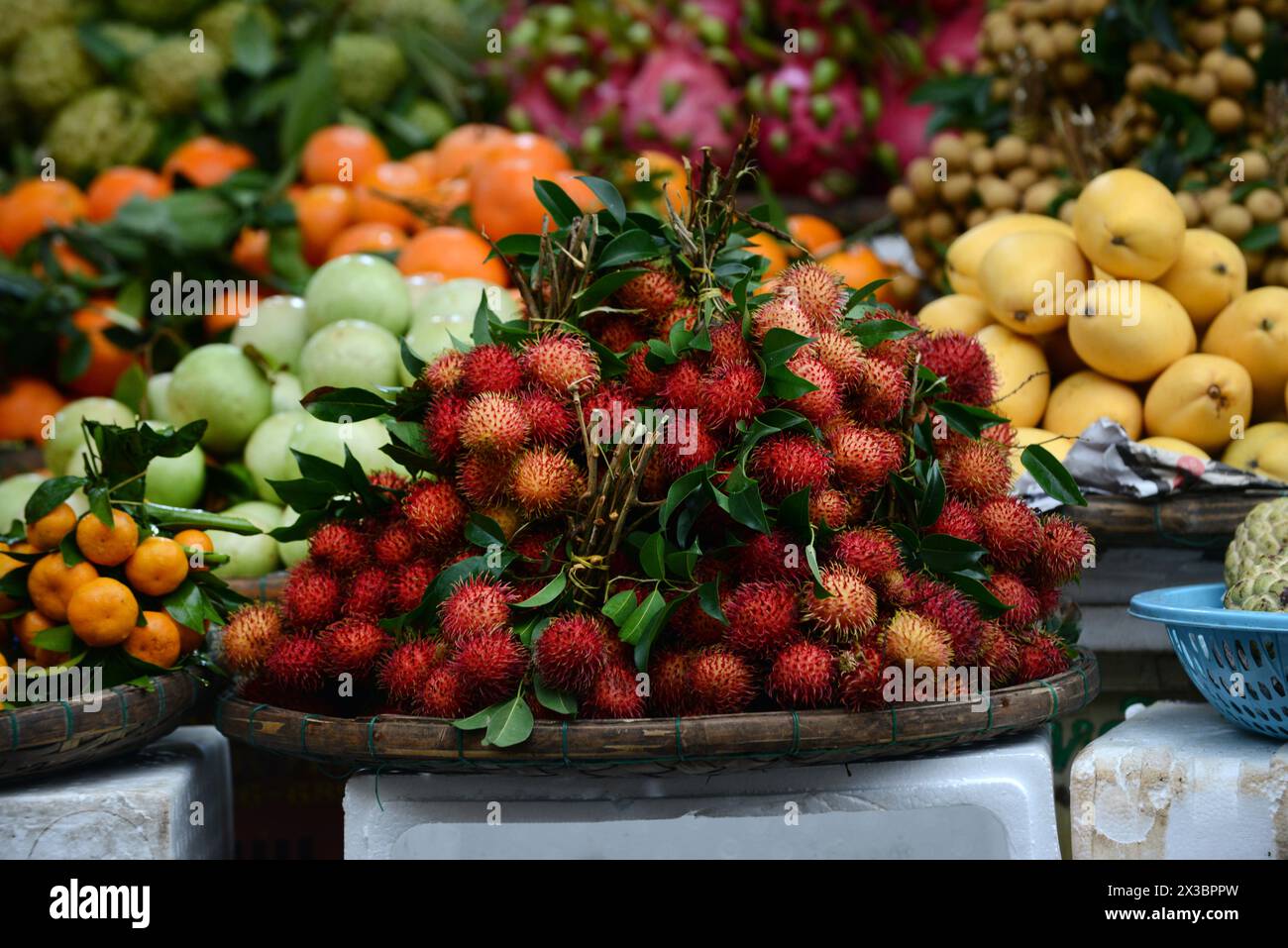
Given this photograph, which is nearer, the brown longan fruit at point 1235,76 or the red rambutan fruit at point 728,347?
the red rambutan fruit at point 728,347

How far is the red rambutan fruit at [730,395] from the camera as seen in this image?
4.32 ft

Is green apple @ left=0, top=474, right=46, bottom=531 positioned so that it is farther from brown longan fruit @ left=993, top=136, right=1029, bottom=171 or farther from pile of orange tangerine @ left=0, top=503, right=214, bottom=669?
brown longan fruit @ left=993, top=136, right=1029, bottom=171

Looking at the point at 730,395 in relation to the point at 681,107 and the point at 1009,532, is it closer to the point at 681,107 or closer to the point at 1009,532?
the point at 1009,532

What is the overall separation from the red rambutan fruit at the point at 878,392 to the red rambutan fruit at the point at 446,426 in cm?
44

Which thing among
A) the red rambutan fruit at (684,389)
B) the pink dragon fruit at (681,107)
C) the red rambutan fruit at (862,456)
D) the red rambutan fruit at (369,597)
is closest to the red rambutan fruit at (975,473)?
the red rambutan fruit at (862,456)

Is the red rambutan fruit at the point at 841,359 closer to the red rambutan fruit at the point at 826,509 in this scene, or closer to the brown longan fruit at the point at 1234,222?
the red rambutan fruit at the point at 826,509

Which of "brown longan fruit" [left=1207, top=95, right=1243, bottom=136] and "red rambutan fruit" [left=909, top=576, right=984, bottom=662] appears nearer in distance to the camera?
"red rambutan fruit" [left=909, top=576, right=984, bottom=662]

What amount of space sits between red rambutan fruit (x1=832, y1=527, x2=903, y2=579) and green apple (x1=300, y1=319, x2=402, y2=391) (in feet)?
3.02

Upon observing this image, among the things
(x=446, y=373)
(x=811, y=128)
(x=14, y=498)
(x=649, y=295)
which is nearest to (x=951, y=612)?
(x=649, y=295)

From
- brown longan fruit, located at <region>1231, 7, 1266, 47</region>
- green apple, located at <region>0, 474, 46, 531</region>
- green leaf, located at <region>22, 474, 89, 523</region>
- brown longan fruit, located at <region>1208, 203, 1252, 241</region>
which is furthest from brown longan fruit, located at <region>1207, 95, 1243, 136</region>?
green apple, located at <region>0, 474, 46, 531</region>

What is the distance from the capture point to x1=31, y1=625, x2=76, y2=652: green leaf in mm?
1475

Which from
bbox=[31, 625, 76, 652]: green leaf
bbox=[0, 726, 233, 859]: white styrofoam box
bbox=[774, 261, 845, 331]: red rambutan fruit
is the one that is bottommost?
bbox=[0, 726, 233, 859]: white styrofoam box
